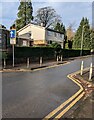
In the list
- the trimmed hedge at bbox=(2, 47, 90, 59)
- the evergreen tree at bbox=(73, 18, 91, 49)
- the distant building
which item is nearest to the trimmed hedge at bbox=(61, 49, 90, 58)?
the trimmed hedge at bbox=(2, 47, 90, 59)

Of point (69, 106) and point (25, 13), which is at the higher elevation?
point (25, 13)

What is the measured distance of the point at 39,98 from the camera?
25.8 ft

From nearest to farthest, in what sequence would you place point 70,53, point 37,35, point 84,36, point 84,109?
point 84,109 → point 70,53 → point 37,35 → point 84,36

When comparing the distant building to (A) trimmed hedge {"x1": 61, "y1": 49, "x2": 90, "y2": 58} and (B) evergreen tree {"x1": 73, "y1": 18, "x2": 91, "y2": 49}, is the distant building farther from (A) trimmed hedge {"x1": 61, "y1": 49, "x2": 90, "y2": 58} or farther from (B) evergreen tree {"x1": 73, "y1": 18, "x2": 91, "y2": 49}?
(B) evergreen tree {"x1": 73, "y1": 18, "x2": 91, "y2": 49}

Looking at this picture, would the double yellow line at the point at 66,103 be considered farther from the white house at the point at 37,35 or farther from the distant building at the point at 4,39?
the white house at the point at 37,35

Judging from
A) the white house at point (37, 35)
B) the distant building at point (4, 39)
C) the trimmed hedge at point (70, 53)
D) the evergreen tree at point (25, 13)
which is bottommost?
the trimmed hedge at point (70, 53)

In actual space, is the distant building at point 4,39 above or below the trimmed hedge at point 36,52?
above

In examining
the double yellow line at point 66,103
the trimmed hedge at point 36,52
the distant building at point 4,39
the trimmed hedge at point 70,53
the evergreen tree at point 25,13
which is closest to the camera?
the double yellow line at point 66,103

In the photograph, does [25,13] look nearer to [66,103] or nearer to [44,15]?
[44,15]

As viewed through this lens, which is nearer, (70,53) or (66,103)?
(66,103)

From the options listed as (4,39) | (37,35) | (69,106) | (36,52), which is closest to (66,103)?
(69,106)

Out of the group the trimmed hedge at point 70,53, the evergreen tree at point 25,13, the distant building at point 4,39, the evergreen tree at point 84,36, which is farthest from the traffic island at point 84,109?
the evergreen tree at point 25,13

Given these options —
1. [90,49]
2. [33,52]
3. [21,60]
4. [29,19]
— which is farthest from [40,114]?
[29,19]

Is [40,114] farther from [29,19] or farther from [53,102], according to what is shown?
[29,19]
